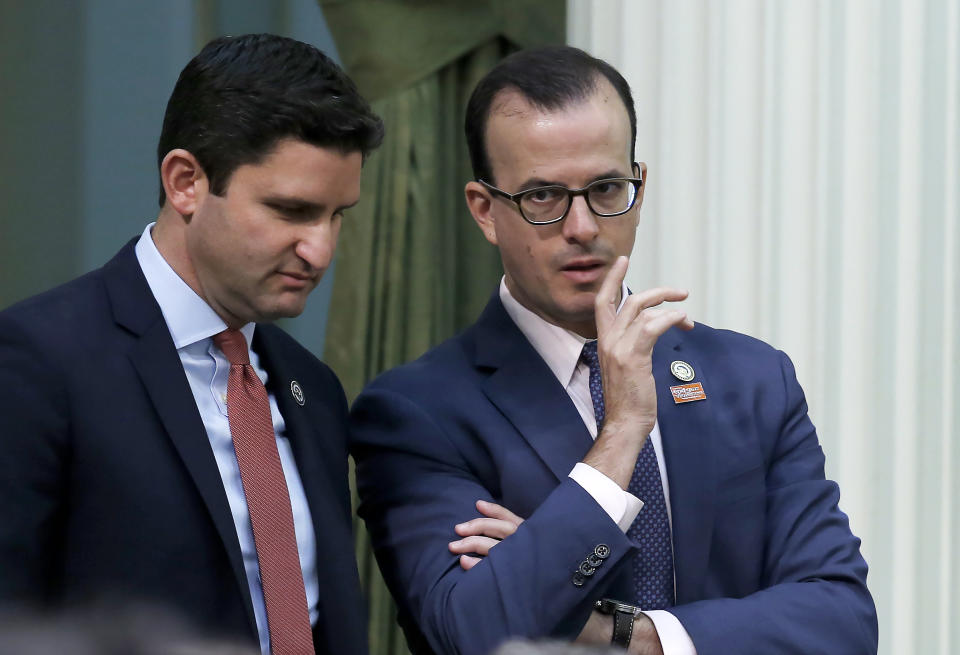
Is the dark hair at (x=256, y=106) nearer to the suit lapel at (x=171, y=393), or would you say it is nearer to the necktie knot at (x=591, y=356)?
the suit lapel at (x=171, y=393)

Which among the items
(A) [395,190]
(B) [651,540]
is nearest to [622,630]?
(B) [651,540]

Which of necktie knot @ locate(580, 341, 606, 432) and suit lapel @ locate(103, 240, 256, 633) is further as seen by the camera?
necktie knot @ locate(580, 341, 606, 432)

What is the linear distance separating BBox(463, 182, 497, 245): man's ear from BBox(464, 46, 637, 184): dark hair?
22 millimetres

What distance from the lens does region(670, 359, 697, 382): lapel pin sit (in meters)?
2.04

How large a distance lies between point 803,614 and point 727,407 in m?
0.36

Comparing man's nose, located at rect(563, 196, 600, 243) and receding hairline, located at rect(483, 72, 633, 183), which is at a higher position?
receding hairline, located at rect(483, 72, 633, 183)

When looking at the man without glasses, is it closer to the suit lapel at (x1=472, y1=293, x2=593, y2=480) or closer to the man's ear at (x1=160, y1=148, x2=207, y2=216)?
the man's ear at (x1=160, y1=148, x2=207, y2=216)

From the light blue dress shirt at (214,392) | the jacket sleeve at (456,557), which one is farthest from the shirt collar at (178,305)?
the jacket sleeve at (456,557)

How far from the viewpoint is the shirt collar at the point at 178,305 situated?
1.69 metres

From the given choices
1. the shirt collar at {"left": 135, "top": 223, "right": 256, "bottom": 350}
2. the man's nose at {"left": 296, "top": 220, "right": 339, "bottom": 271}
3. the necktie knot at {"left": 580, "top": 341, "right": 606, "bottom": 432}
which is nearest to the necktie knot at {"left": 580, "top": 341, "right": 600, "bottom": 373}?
the necktie knot at {"left": 580, "top": 341, "right": 606, "bottom": 432}

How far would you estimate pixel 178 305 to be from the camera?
1696 mm

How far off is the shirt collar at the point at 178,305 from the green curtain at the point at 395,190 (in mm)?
1473

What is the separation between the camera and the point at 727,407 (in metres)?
2.03

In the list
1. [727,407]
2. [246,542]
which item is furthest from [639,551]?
[246,542]
